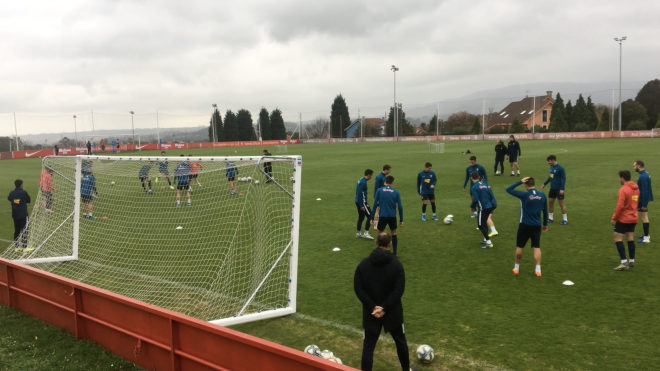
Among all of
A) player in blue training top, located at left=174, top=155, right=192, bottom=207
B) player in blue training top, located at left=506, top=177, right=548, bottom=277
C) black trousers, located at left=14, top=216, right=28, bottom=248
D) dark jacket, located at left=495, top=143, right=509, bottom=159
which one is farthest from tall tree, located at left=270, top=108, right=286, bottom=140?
player in blue training top, located at left=506, top=177, right=548, bottom=277

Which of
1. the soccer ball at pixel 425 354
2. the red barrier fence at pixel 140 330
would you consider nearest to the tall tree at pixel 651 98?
the soccer ball at pixel 425 354

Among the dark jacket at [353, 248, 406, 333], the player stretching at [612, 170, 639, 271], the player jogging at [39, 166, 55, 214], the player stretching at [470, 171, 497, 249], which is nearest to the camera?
the dark jacket at [353, 248, 406, 333]

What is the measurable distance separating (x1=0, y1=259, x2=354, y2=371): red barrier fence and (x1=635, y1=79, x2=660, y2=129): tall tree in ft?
271

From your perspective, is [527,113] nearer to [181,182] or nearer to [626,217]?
[181,182]

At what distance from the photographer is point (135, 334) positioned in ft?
18.0

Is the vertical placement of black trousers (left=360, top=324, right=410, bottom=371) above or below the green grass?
above

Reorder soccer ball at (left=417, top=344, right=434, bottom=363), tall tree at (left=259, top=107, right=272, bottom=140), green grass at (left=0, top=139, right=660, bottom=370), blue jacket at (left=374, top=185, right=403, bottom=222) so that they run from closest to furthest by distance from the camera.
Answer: soccer ball at (left=417, top=344, right=434, bottom=363)
green grass at (left=0, top=139, right=660, bottom=370)
blue jacket at (left=374, top=185, right=403, bottom=222)
tall tree at (left=259, top=107, right=272, bottom=140)

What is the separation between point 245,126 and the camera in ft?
295

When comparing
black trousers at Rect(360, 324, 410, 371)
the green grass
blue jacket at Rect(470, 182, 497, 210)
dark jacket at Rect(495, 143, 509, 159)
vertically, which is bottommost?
the green grass

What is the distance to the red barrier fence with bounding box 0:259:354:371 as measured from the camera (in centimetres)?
425

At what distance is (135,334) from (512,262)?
7.49m

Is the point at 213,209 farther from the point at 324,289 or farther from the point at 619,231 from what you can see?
the point at 619,231

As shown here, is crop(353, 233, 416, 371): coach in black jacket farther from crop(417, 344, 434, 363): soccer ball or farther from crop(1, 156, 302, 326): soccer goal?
crop(1, 156, 302, 326): soccer goal

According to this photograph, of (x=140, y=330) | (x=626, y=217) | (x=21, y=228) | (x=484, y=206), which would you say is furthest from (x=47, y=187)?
(x=626, y=217)
